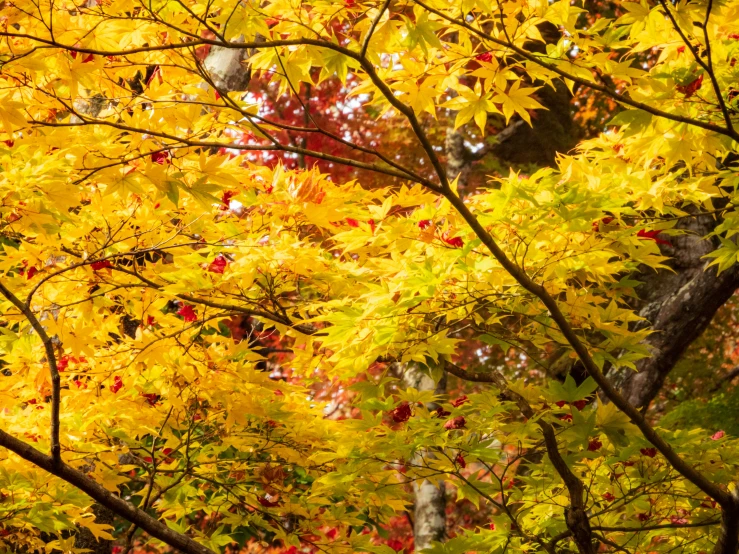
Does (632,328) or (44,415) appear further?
(632,328)

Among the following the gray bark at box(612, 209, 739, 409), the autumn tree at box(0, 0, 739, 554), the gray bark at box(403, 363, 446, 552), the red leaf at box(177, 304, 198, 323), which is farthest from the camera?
the gray bark at box(403, 363, 446, 552)

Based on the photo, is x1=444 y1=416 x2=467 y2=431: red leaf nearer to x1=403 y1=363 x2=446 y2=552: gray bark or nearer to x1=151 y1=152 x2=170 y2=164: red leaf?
x1=151 y1=152 x2=170 y2=164: red leaf

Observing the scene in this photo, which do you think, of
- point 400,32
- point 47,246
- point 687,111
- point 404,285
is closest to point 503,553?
point 404,285

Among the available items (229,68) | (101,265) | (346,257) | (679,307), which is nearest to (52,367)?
(101,265)


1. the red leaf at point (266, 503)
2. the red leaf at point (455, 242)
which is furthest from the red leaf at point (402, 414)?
the red leaf at point (266, 503)

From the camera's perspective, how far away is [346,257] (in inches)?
122

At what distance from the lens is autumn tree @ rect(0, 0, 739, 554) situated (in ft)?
7.24

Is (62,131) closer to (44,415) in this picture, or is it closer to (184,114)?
(184,114)

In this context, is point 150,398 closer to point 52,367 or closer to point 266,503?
point 266,503

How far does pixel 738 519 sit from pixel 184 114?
7.52ft

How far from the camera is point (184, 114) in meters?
2.53

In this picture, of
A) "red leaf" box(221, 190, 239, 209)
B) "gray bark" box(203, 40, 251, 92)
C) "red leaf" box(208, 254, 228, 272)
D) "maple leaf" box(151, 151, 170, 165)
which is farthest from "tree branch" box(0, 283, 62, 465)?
"gray bark" box(203, 40, 251, 92)

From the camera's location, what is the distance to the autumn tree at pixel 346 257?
2207 millimetres

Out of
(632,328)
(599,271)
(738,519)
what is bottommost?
(738,519)
